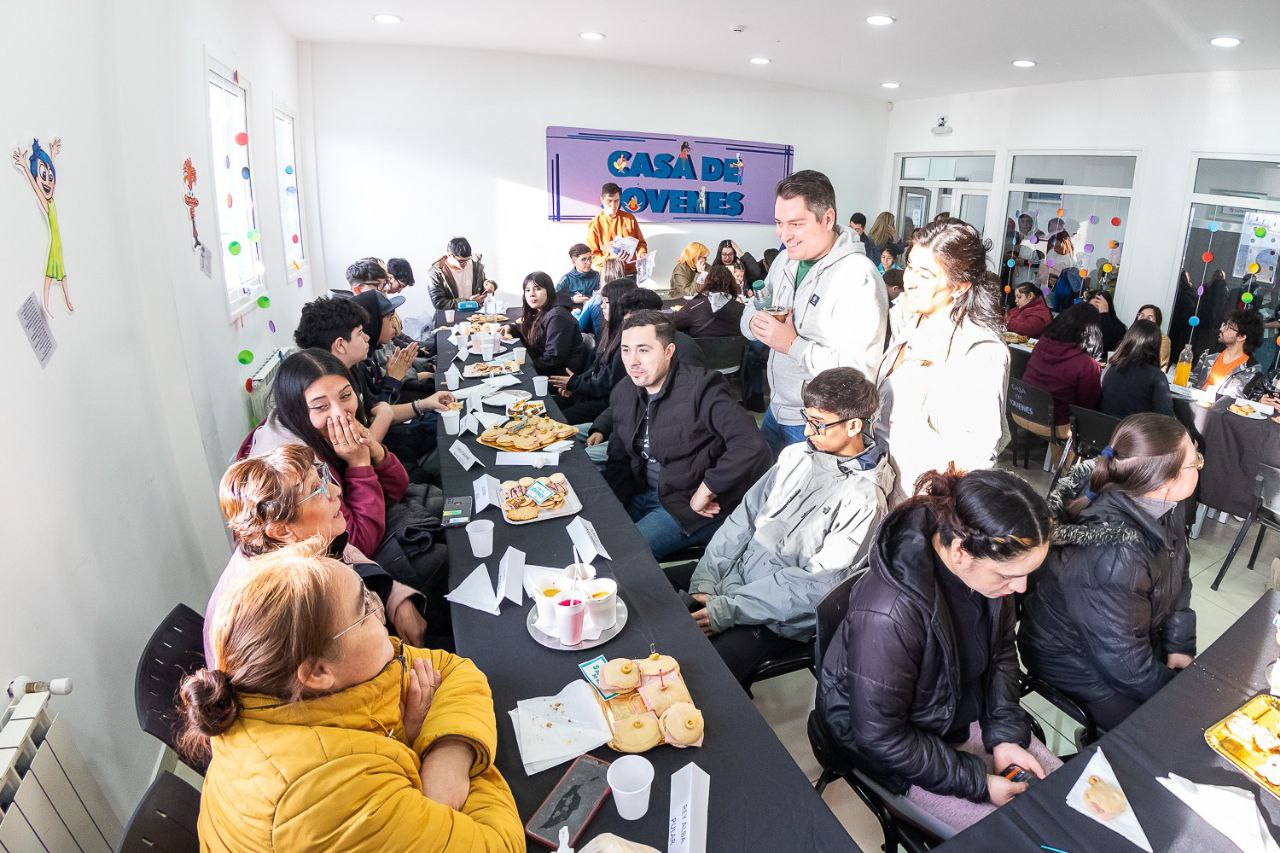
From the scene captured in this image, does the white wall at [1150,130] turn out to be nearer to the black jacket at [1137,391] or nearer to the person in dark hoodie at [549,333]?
the black jacket at [1137,391]

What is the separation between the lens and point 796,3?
471 centimetres

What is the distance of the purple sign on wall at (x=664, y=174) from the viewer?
8.08 metres

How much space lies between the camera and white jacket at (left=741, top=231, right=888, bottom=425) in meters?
2.60

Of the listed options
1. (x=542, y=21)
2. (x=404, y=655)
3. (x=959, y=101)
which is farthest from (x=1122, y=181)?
(x=404, y=655)

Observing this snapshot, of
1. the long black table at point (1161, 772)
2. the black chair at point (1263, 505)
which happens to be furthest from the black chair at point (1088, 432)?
the long black table at point (1161, 772)

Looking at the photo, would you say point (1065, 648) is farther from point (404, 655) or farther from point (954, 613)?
point (404, 655)

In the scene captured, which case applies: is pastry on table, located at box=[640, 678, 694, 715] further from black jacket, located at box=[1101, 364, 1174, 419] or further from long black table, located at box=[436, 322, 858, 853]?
black jacket, located at box=[1101, 364, 1174, 419]

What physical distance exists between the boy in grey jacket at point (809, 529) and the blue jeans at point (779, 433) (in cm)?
67

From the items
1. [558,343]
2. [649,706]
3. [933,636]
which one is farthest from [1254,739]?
[558,343]

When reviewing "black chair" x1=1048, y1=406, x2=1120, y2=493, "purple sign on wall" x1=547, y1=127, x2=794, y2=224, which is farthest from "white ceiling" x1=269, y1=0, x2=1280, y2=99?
"black chair" x1=1048, y1=406, x2=1120, y2=493

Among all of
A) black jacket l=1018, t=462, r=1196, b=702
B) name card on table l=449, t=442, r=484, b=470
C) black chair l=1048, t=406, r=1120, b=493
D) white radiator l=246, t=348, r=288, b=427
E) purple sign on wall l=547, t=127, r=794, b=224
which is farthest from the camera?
purple sign on wall l=547, t=127, r=794, b=224

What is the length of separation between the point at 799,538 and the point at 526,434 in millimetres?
1357

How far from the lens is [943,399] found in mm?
2270

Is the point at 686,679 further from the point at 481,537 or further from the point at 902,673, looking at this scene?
the point at 481,537
